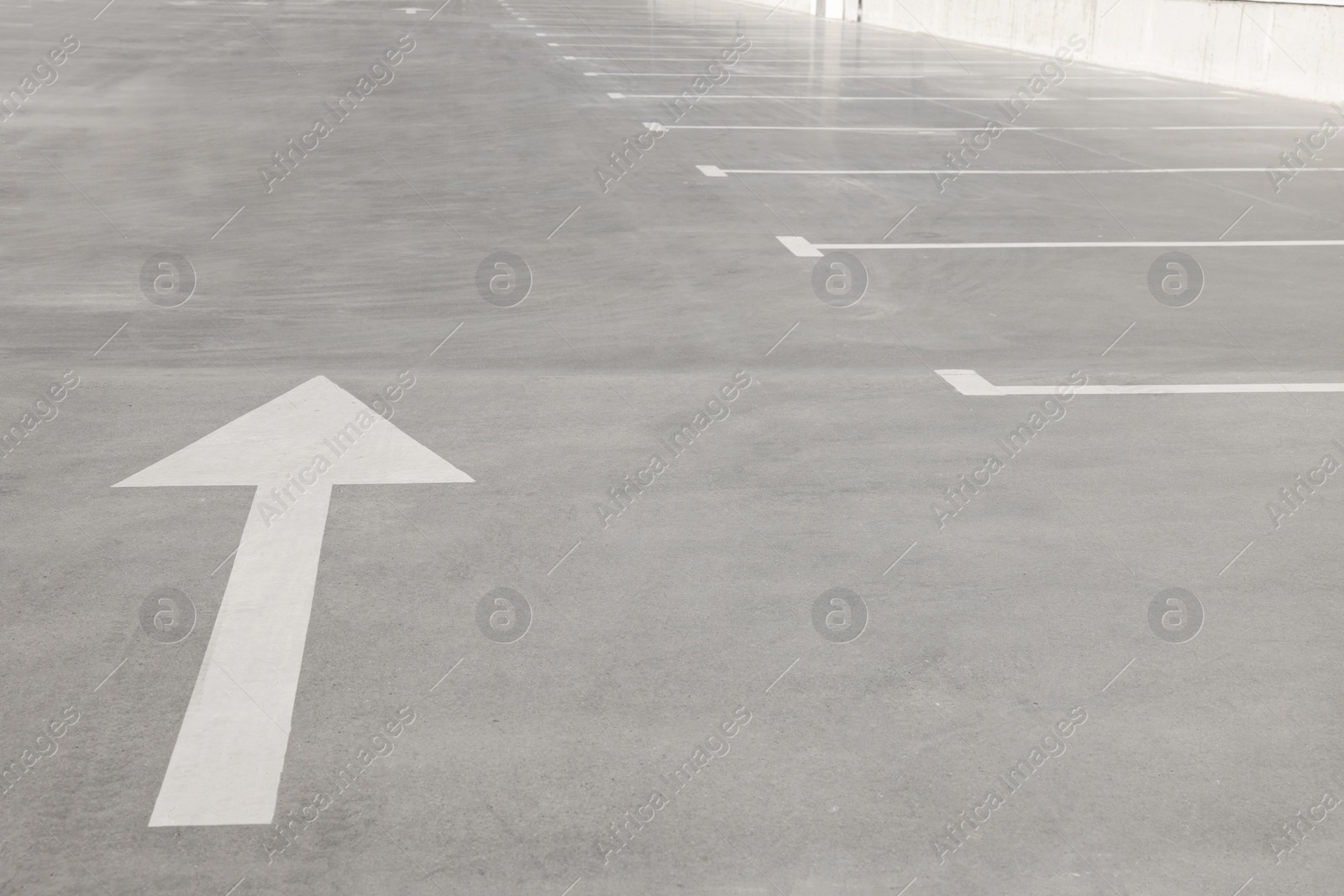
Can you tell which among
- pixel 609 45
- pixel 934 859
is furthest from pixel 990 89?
pixel 934 859

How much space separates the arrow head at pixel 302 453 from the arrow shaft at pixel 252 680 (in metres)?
0.27

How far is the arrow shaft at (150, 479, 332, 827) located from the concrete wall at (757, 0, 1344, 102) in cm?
1626

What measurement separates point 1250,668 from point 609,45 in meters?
23.9

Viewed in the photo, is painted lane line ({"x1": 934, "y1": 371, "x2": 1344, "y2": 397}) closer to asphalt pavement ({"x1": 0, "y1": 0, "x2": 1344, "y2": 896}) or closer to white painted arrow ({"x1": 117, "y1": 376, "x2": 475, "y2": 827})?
asphalt pavement ({"x1": 0, "y1": 0, "x2": 1344, "y2": 896})

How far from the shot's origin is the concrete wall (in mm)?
17297

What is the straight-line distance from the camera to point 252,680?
399cm

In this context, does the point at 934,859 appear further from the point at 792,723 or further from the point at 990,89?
the point at 990,89

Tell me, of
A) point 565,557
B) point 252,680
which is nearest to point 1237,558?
point 565,557

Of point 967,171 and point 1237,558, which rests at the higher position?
point 1237,558

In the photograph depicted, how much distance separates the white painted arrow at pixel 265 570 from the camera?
351 centimetres

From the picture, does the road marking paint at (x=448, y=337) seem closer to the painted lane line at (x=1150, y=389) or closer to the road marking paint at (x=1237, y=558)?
the painted lane line at (x=1150, y=389)

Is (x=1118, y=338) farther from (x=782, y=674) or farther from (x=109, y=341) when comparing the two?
(x=109, y=341)

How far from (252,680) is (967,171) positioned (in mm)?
10016

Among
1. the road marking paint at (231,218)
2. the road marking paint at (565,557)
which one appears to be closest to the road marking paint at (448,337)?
the road marking paint at (565,557)
